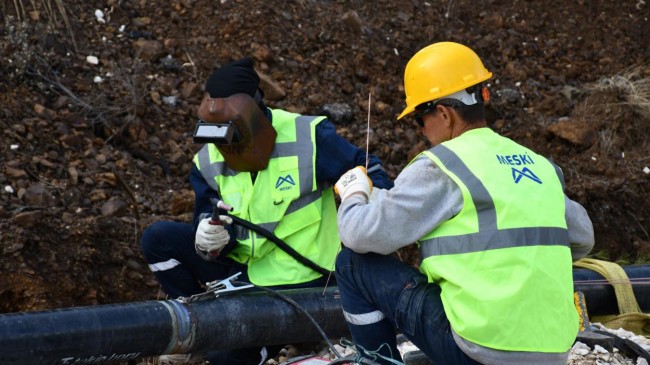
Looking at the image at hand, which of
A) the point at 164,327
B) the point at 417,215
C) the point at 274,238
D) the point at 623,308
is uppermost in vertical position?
the point at 417,215

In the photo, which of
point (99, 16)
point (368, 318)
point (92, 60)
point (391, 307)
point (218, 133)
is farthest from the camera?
point (99, 16)

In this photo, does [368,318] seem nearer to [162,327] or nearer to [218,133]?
[162,327]

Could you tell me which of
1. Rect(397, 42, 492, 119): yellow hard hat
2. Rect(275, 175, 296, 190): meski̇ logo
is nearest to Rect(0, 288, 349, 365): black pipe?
Rect(275, 175, 296, 190): meski̇ logo

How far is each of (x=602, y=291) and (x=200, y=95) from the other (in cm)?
300

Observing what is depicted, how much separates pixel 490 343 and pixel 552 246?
0.36 m

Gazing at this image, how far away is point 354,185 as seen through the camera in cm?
360

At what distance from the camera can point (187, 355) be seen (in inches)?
181

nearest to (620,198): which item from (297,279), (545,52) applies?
(545,52)

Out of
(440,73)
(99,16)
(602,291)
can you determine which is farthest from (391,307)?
(99,16)

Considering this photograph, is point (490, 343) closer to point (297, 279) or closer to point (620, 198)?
point (297, 279)

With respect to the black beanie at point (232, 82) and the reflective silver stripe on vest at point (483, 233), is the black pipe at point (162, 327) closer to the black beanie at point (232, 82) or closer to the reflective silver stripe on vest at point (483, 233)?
the black beanie at point (232, 82)

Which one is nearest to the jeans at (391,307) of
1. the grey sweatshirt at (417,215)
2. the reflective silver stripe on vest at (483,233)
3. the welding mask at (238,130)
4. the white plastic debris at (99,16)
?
the grey sweatshirt at (417,215)

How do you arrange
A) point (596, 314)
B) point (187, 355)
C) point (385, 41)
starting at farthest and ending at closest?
point (385, 41) → point (596, 314) → point (187, 355)

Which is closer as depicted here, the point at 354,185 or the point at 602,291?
the point at 354,185
